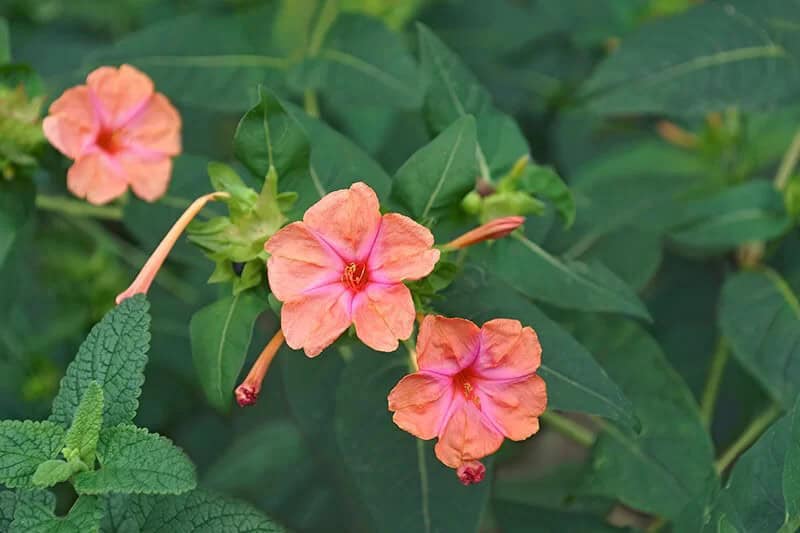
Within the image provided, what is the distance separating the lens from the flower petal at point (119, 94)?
3.88 ft

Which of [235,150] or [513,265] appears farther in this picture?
[513,265]

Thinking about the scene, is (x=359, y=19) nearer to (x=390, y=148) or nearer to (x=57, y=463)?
(x=390, y=148)

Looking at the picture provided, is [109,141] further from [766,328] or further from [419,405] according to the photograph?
[766,328]

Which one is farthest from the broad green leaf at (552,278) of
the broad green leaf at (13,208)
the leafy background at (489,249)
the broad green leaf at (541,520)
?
the broad green leaf at (13,208)

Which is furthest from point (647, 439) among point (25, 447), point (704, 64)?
point (25, 447)

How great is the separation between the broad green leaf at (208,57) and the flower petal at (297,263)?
0.59m

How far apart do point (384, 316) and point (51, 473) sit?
0.33 m

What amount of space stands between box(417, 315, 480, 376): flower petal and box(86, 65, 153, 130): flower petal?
518 millimetres

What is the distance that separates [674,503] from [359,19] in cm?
84

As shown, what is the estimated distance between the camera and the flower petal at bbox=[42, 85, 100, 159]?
3.76ft

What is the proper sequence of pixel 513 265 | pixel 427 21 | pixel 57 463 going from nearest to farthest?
1. pixel 57 463
2. pixel 513 265
3. pixel 427 21

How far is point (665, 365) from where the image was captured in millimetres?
1336

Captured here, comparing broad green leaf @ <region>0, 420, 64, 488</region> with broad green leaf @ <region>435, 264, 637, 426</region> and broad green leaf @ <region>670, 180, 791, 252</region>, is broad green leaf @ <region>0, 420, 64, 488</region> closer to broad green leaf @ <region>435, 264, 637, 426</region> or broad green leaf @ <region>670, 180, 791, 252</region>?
broad green leaf @ <region>435, 264, 637, 426</region>

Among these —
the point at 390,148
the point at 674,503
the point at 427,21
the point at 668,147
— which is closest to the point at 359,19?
the point at 390,148
